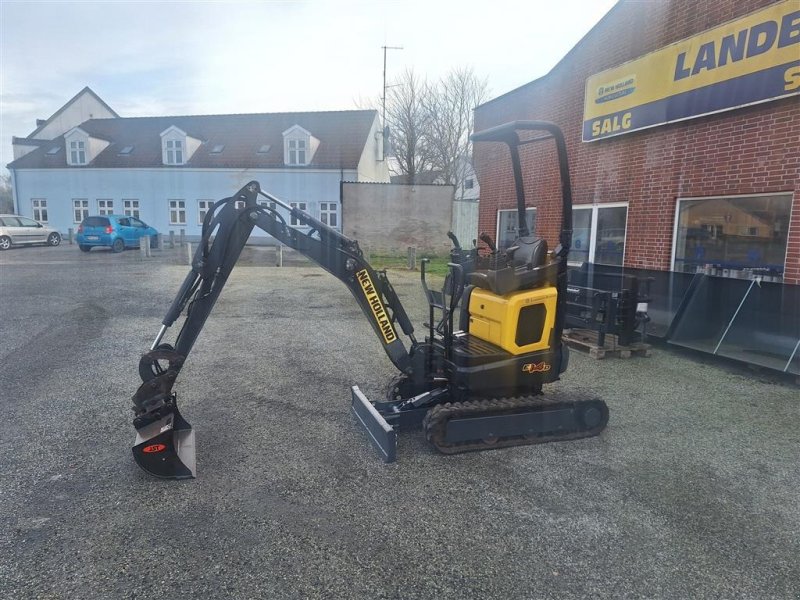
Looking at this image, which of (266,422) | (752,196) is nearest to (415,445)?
(266,422)

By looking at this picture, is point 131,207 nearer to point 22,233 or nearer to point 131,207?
point 131,207

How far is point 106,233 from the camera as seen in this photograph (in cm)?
2206

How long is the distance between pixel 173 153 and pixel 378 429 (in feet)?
100

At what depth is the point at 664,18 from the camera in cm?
861

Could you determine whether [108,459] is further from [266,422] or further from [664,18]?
[664,18]

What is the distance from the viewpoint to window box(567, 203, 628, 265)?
9.63m

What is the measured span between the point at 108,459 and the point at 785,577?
15.1 ft

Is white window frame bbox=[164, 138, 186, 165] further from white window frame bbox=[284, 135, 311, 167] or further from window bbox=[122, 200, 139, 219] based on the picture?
white window frame bbox=[284, 135, 311, 167]

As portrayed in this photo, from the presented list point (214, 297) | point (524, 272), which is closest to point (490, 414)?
point (524, 272)

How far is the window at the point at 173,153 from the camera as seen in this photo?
30.0 metres

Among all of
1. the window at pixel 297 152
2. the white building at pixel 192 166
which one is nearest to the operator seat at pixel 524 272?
A: the white building at pixel 192 166

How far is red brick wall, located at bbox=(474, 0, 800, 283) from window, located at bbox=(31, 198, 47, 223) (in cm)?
3042

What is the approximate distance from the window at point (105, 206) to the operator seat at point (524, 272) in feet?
105

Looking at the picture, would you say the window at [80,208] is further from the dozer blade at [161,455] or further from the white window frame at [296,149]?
the dozer blade at [161,455]
